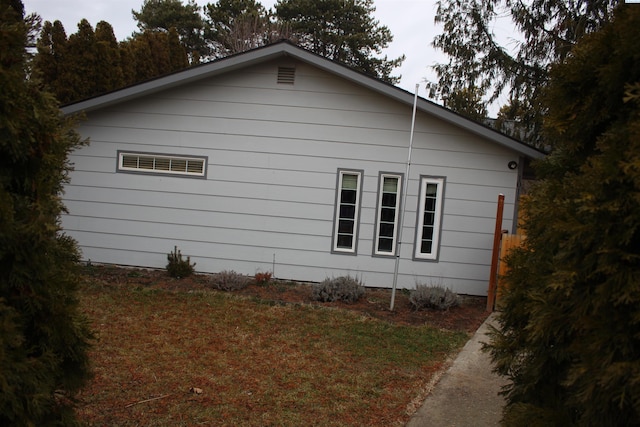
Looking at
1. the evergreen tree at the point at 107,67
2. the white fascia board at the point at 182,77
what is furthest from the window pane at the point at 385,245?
the evergreen tree at the point at 107,67

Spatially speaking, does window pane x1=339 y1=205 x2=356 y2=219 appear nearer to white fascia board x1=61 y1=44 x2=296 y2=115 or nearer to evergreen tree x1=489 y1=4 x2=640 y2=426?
white fascia board x1=61 y1=44 x2=296 y2=115

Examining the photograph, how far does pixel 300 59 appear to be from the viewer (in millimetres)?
9328

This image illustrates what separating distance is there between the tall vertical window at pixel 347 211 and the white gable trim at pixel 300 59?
5.52 feet

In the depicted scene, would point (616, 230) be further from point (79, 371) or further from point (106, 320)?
point (106, 320)

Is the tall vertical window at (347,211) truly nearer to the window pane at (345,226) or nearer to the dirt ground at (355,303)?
the window pane at (345,226)

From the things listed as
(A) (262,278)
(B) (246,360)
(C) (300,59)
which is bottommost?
(B) (246,360)

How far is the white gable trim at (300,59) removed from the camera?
894cm

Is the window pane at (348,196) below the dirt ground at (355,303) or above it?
above

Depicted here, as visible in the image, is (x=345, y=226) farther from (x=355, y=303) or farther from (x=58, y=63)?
(x=58, y=63)

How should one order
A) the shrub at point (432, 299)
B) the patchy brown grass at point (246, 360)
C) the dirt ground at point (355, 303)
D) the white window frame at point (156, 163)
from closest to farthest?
the patchy brown grass at point (246, 360), the dirt ground at point (355, 303), the shrub at point (432, 299), the white window frame at point (156, 163)

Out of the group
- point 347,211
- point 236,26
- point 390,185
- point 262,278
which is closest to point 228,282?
point 262,278

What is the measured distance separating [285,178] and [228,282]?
2190mm

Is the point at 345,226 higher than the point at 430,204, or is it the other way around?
the point at 430,204

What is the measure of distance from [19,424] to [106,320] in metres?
4.44
